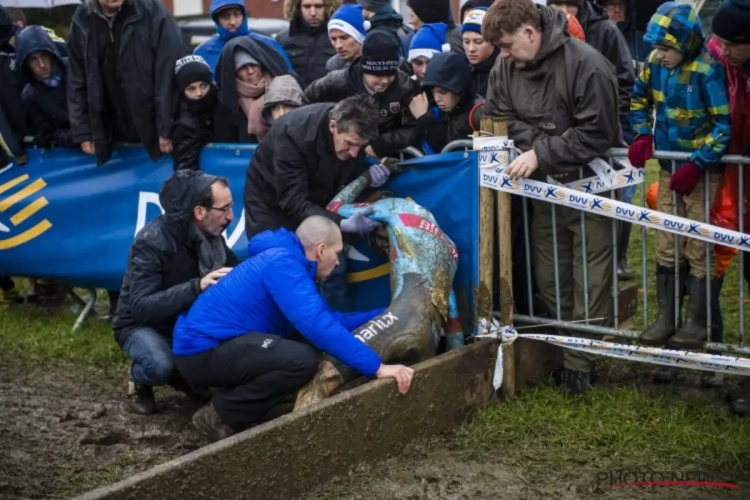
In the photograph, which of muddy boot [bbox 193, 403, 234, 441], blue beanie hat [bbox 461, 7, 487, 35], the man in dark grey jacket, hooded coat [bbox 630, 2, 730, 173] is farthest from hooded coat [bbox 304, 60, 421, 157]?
muddy boot [bbox 193, 403, 234, 441]

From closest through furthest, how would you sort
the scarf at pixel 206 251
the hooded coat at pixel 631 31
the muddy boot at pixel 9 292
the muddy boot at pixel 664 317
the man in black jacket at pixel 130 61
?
the muddy boot at pixel 664 317
the scarf at pixel 206 251
the man in black jacket at pixel 130 61
the hooded coat at pixel 631 31
the muddy boot at pixel 9 292

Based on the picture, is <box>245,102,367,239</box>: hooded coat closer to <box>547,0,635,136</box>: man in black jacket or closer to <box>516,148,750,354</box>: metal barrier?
<box>516,148,750,354</box>: metal barrier

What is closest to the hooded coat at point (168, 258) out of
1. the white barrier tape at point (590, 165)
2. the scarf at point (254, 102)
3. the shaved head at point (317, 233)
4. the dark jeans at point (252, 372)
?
the dark jeans at point (252, 372)

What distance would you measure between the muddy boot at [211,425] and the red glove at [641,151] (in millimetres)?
2535

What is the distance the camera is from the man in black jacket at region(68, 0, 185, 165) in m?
8.08

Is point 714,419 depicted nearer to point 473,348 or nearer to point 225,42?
point 473,348

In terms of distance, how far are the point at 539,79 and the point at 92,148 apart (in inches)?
150

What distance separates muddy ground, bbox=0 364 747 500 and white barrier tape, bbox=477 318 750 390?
76 centimetres

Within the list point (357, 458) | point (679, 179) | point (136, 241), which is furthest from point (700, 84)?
point (136, 241)

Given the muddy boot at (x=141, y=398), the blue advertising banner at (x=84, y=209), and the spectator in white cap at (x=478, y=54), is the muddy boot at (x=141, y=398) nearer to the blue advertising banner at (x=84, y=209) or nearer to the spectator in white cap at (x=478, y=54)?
the blue advertising banner at (x=84, y=209)

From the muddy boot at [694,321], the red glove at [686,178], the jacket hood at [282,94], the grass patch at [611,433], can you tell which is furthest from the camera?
the jacket hood at [282,94]

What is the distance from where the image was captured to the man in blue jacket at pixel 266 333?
573 centimetres

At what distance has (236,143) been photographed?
25.8 ft

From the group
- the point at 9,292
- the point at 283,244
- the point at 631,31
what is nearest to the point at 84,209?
the point at 9,292
